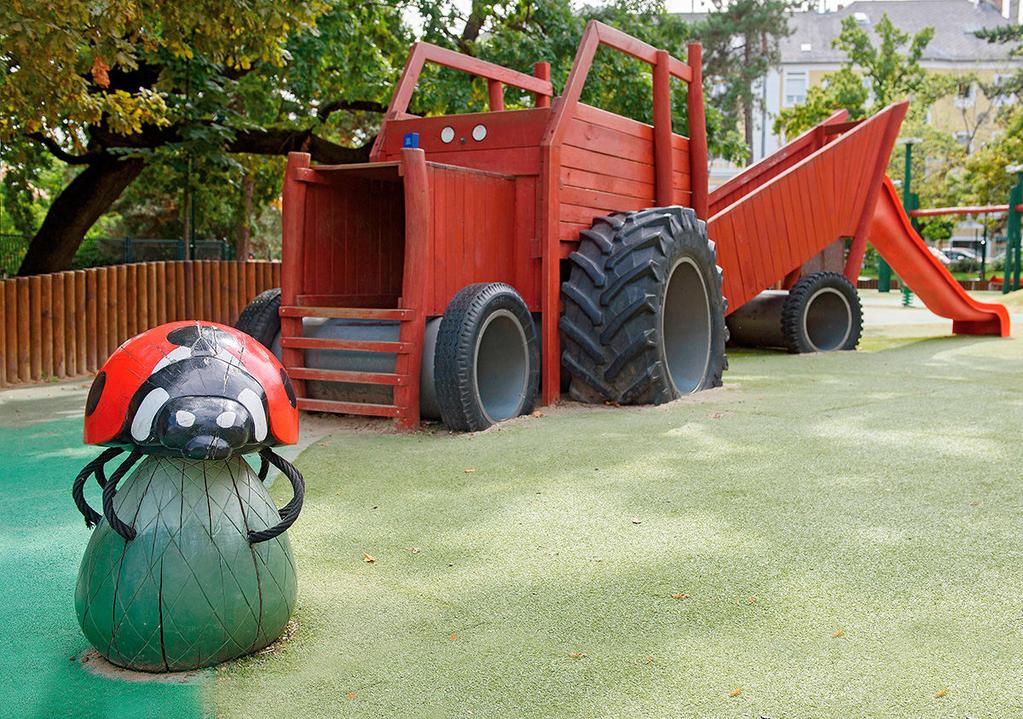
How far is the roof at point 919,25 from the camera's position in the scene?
219 feet

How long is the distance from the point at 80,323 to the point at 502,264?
5451 mm

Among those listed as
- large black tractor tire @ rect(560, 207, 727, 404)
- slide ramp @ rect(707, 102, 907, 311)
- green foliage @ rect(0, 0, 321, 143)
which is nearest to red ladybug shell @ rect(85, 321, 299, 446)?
large black tractor tire @ rect(560, 207, 727, 404)

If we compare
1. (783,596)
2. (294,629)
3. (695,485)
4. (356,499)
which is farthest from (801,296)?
(294,629)

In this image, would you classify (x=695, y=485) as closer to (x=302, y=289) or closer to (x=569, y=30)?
(x=302, y=289)

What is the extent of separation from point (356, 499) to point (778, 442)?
2.64 m

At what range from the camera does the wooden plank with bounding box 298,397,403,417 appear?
6.74m

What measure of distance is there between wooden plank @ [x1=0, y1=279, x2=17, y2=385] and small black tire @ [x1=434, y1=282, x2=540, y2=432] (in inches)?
207

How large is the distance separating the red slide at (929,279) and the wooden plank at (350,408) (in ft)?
28.5

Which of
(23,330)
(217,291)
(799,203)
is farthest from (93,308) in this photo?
(799,203)

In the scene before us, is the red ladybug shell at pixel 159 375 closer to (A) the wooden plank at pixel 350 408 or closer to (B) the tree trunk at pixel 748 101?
(A) the wooden plank at pixel 350 408

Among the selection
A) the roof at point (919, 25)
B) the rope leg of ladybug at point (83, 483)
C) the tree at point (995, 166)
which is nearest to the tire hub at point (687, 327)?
the rope leg of ladybug at point (83, 483)

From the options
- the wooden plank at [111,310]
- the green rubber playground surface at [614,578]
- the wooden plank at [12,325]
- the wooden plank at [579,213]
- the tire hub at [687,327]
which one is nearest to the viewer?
the green rubber playground surface at [614,578]

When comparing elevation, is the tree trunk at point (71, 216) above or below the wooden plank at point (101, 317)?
above

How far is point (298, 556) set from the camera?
402cm
